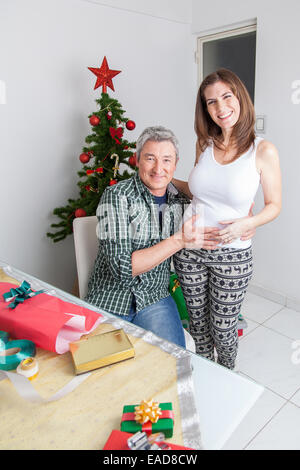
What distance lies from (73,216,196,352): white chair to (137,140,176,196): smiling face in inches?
15.3

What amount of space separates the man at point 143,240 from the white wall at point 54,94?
100 centimetres

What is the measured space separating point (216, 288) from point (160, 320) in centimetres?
28

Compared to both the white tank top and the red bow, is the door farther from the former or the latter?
the white tank top

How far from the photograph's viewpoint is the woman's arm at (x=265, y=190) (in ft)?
4.58

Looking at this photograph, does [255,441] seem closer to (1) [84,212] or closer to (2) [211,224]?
(2) [211,224]

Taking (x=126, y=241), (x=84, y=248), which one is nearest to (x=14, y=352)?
(x=126, y=241)

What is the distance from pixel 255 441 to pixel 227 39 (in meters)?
2.72

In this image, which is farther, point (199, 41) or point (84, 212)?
point (199, 41)

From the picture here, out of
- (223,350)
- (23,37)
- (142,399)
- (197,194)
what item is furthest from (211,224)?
(23,37)

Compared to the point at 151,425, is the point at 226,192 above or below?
above

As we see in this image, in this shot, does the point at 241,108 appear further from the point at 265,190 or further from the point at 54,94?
the point at 54,94

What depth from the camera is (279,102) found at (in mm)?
2395

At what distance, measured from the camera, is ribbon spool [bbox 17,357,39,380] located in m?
0.81
